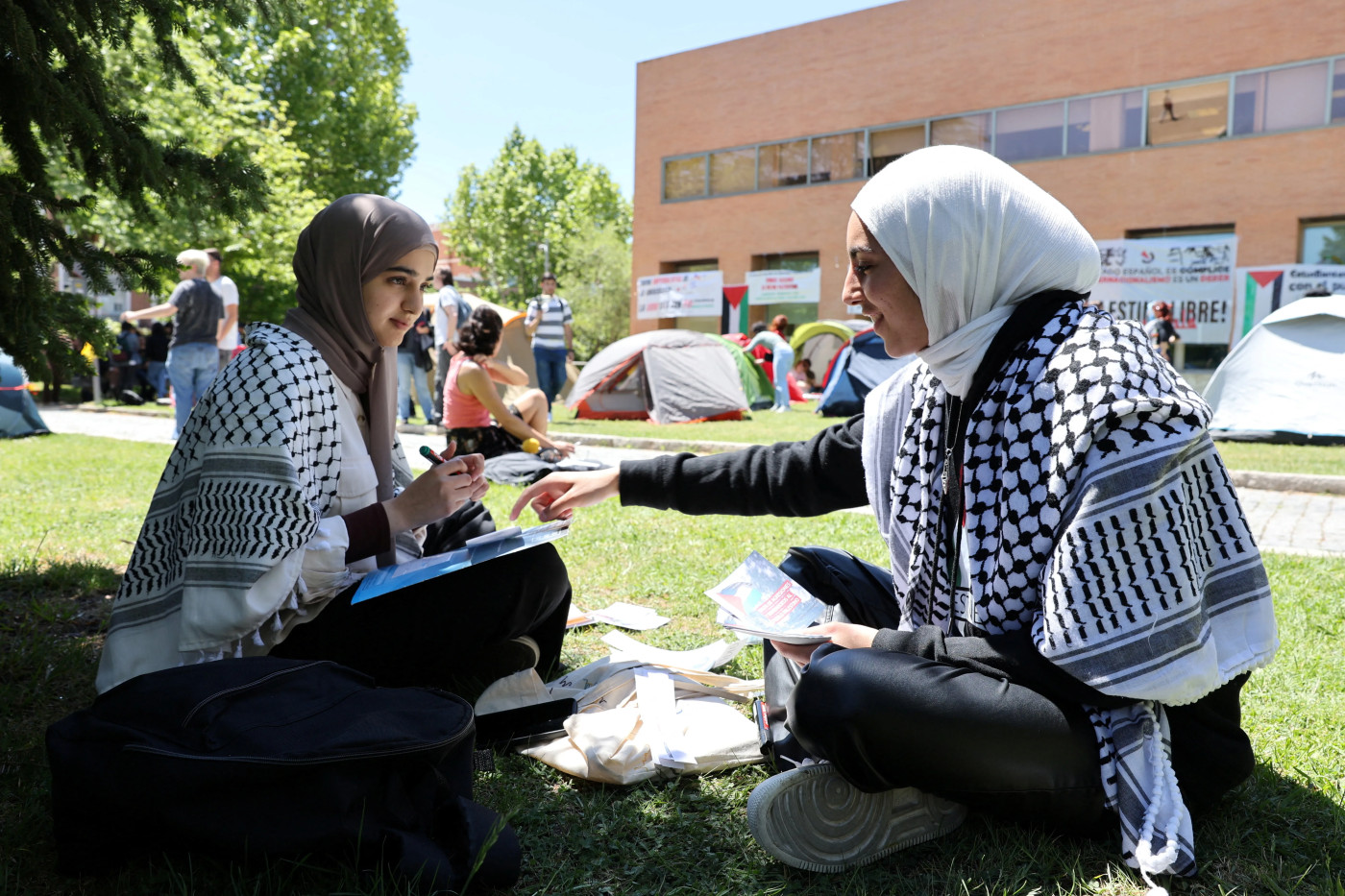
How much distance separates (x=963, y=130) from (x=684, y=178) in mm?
8309

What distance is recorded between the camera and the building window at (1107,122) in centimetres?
2192

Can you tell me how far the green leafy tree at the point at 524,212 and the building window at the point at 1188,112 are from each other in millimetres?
34536

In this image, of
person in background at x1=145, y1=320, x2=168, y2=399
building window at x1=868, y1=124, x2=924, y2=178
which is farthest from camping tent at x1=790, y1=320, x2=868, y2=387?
person in background at x1=145, y1=320, x2=168, y2=399

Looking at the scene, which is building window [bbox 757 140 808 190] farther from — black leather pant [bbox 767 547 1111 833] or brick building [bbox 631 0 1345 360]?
black leather pant [bbox 767 547 1111 833]

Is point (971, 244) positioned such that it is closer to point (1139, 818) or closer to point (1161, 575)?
point (1161, 575)

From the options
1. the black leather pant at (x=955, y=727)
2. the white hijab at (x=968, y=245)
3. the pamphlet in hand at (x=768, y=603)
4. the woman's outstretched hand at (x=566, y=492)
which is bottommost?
the black leather pant at (x=955, y=727)

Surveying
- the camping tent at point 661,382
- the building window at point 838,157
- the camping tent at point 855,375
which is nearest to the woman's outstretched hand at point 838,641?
the camping tent at point 661,382

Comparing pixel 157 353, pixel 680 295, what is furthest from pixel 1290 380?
pixel 680 295

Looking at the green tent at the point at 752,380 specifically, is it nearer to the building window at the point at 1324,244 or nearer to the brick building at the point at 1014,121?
the brick building at the point at 1014,121

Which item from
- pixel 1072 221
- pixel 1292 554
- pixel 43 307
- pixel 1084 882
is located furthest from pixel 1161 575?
pixel 1292 554

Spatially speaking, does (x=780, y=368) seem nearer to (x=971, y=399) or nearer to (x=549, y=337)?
(x=549, y=337)

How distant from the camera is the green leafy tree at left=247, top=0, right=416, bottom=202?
2773cm

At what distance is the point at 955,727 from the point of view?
174 centimetres

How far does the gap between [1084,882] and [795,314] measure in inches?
998
